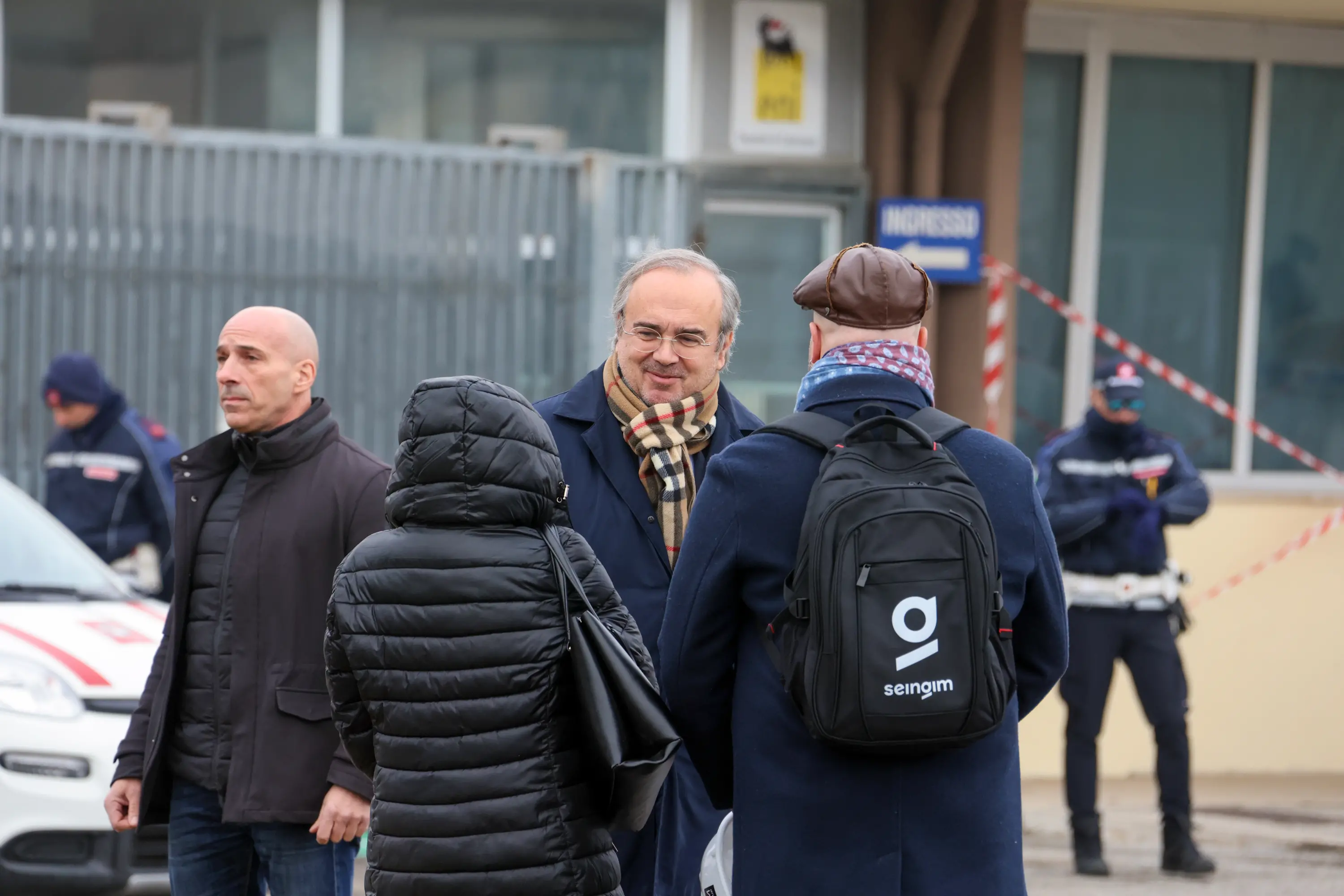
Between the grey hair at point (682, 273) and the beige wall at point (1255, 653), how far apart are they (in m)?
6.00

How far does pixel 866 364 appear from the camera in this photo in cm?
296

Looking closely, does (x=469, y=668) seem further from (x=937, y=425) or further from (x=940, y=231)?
(x=940, y=231)

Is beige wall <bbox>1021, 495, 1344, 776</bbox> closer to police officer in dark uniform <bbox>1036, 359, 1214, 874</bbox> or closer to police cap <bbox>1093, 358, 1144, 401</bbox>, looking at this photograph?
police officer in dark uniform <bbox>1036, 359, 1214, 874</bbox>

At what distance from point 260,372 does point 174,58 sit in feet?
17.3

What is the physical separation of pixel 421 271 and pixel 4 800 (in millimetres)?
4141

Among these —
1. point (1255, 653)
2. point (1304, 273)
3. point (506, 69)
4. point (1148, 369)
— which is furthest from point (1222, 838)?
point (506, 69)

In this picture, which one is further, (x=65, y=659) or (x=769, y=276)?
(x=769, y=276)

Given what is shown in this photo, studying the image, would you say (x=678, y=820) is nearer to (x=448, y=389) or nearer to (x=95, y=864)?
(x=448, y=389)

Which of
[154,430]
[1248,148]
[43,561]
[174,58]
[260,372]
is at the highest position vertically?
[174,58]

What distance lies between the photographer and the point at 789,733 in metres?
2.86

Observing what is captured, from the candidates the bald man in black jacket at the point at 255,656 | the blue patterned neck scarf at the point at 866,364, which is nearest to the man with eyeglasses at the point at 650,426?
the bald man in black jacket at the point at 255,656

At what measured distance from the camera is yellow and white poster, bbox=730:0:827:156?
9.04m

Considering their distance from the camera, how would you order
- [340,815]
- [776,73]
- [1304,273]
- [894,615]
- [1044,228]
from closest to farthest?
1. [894,615]
2. [340,815]
3. [776,73]
4. [1044,228]
5. [1304,273]

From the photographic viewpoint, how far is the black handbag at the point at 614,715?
117 inches
